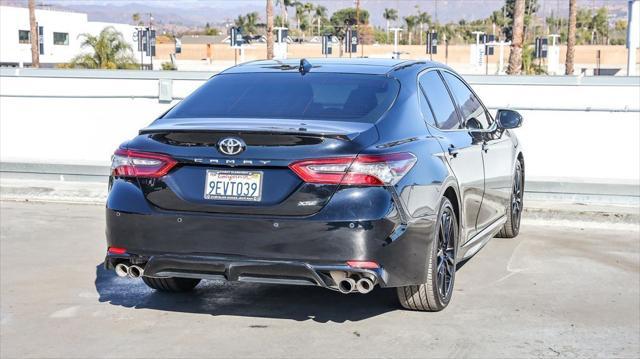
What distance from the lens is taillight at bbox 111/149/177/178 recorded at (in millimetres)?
6051

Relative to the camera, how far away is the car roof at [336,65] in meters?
7.04

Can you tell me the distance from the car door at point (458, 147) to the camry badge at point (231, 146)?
1485 millimetres

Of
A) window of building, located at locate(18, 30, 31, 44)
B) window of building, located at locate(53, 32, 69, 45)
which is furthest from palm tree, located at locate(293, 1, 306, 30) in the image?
window of building, located at locate(18, 30, 31, 44)

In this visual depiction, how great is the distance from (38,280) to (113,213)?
6.39 ft

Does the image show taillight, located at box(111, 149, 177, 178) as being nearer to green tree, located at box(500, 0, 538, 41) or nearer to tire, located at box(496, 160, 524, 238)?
tire, located at box(496, 160, 524, 238)

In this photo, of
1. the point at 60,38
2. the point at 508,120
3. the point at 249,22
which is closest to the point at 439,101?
the point at 508,120

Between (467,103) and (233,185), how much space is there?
2.93 metres

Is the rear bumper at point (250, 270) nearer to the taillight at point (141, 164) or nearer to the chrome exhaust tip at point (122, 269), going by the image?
the chrome exhaust tip at point (122, 269)

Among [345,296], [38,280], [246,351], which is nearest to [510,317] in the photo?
[345,296]

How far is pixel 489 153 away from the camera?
8.20 m

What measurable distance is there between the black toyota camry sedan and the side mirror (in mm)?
1778

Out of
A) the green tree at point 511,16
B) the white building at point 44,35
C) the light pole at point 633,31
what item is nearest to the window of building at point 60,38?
the white building at point 44,35

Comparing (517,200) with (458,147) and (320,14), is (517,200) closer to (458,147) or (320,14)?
(458,147)

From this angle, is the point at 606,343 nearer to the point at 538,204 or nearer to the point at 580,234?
the point at 580,234
